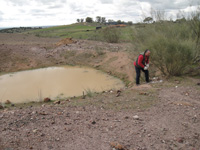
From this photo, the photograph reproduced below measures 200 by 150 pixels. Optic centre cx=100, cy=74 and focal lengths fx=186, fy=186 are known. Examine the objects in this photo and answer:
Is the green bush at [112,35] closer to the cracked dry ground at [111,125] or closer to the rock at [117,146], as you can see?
the cracked dry ground at [111,125]

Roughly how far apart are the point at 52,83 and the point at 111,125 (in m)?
6.68

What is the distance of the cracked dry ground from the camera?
11.9 ft

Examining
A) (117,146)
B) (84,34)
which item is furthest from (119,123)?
(84,34)

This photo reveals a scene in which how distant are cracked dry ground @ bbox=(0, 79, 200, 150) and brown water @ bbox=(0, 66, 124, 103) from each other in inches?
92.4

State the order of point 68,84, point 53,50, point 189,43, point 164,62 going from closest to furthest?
point 189,43
point 164,62
point 68,84
point 53,50

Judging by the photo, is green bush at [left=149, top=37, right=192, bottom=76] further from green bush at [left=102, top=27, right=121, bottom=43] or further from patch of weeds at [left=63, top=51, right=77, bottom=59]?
green bush at [left=102, top=27, right=121, bottom=43]

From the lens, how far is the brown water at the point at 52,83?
8711mm

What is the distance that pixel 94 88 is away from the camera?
9.42 metres

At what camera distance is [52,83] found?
1038 centimetres

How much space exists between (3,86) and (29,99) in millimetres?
2774


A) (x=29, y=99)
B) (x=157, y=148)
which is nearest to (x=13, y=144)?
(x=157, y=148)

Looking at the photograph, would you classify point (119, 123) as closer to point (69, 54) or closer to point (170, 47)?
point (170, 47)

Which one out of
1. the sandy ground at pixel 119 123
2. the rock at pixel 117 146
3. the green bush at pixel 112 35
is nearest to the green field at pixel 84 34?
the green bush at pixel 112 35

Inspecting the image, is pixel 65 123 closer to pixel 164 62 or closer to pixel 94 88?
pixel 94 88
